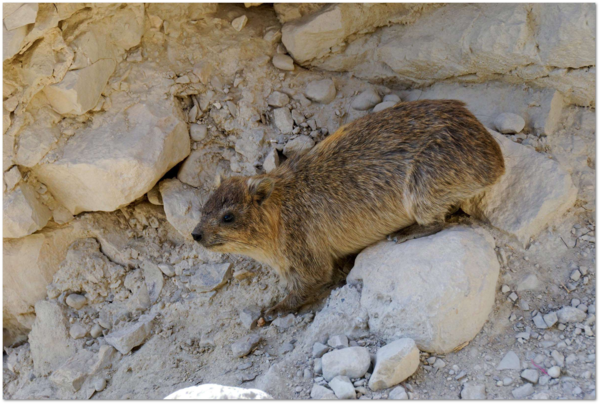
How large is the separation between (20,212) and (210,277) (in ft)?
5.75

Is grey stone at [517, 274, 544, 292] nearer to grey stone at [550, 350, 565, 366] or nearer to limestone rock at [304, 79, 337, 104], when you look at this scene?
grey stone at [550, 350, 565, 366]

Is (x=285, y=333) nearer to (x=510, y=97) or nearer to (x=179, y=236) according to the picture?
(x=179, y=236)

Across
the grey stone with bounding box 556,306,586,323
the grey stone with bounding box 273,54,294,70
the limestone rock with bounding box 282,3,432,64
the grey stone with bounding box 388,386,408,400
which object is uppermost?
the limestone rock with bounding box 282,3,432,64

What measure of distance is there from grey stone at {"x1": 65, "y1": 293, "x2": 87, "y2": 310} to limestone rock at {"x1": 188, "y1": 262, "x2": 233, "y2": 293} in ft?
3.44

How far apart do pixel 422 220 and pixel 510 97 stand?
1.45 meters

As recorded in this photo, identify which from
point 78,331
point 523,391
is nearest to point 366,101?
point 523,391

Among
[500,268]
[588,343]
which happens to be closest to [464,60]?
[500,268]

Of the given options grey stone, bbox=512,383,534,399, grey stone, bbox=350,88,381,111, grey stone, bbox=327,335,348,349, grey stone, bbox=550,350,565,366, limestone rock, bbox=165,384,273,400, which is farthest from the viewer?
grey stone, bbox=350,88,381,111

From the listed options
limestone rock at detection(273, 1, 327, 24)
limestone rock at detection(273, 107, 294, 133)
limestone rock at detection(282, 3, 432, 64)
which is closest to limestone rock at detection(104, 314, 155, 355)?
limestone rock at detection(273, 107, 294, 133)

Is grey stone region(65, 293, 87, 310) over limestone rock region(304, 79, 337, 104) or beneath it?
beneath

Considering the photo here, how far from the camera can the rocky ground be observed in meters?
3.50

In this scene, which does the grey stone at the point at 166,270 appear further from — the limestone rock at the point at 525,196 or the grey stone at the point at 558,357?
the grey stone at the point at 558,357

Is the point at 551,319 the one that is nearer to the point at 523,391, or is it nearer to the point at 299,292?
the point at 523,391

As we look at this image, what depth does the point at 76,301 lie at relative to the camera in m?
4.88
